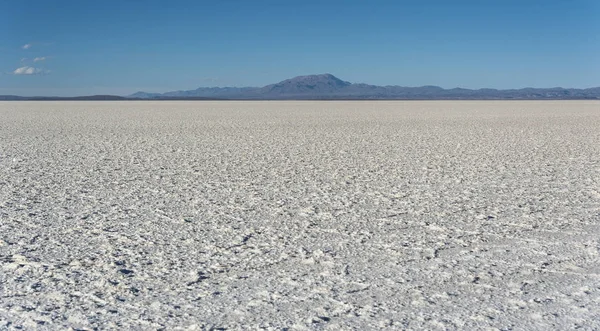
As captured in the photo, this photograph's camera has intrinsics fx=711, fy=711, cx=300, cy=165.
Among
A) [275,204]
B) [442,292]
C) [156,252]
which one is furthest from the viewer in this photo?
[275,204]

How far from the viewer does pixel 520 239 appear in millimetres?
4480

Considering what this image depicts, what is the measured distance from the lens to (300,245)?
14.2ft

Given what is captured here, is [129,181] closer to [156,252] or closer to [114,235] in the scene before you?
[114,235]

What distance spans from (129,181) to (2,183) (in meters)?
1.21

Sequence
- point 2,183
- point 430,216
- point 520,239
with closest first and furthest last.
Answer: point 520,239, point 430,216, point 2,183

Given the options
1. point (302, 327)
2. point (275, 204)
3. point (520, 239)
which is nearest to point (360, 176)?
point (275, 204)

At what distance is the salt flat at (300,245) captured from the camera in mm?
3104

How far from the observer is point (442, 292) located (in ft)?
11.1

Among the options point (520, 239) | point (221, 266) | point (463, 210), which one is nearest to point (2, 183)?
point (221, 266)

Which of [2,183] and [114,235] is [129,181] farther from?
[114,235]

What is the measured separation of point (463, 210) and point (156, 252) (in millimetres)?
2502

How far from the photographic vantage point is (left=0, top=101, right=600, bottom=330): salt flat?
3104 mm

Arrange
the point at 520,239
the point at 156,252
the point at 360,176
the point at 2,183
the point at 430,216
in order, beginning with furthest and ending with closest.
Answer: the point at 360,176 < the point at 2,183 < the point at 430,216 < the point at 520,239 < the point at 156,252

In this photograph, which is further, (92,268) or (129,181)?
(129,181)
